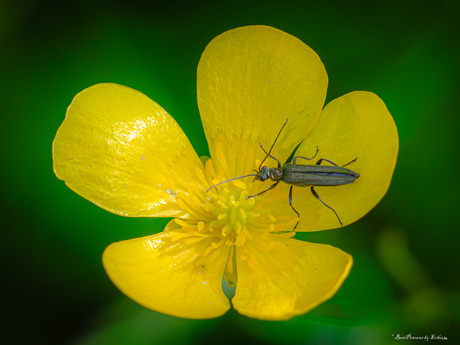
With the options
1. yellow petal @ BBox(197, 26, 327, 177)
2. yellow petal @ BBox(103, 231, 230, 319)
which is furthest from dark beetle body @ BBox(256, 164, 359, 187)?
yellow petal @ BBox(103, 231, 230, 319)

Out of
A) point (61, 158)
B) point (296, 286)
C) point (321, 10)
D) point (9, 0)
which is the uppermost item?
point (9, 0)

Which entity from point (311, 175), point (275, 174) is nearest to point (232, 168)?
point (275, 174)

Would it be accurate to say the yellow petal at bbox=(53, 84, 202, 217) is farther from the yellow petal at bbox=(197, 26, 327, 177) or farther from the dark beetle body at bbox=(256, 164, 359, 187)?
the dark beetle body at bbox=(256, 164, 359, 187)

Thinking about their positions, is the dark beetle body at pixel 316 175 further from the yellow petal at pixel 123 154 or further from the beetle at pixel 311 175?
the yellow petal at pixel 123 154

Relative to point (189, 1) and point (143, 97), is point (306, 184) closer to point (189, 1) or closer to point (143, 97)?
point (143, 97)

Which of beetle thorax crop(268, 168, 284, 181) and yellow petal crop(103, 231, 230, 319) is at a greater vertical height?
beetle thorax crop(268, 168, 284, 181)

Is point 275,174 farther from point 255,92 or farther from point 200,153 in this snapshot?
point 200,153

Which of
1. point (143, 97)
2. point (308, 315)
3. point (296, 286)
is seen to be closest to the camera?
→ point (296, 286)

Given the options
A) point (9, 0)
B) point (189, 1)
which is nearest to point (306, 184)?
point (189, 1)
